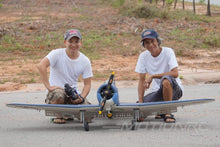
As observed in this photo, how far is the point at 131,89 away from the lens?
10.5 m

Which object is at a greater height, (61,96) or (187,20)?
(187,20)

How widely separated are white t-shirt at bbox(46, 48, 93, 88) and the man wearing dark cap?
37.0 inches

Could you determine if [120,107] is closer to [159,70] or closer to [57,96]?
[57,96]

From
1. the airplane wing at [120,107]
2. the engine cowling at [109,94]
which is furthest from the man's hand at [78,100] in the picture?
the engine cowling at [109,94]

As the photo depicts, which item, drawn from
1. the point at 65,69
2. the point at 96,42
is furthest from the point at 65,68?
the point at 96,42

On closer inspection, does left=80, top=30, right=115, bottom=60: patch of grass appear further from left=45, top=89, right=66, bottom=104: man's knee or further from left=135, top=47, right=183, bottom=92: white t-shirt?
left=45, top=89, right=66, bottom=104: man's knee

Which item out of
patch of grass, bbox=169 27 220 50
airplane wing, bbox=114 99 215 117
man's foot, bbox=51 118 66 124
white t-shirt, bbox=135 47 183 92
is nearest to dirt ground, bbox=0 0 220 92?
patch of grass, bbox=169 27 220 50

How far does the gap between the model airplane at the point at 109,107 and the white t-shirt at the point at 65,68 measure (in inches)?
24.1

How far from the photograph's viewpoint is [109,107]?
5070 millimetres

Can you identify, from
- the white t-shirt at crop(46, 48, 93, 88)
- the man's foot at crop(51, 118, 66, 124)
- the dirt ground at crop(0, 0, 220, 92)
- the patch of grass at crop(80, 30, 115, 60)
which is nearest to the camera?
the white t-shirt at crop(46, 48, 93, 88)

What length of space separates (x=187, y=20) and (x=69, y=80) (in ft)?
70.3

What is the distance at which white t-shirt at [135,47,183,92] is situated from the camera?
230 inches

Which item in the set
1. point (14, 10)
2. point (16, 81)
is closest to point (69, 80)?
point (16, 81)

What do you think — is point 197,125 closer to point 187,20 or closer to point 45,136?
point 45,136
